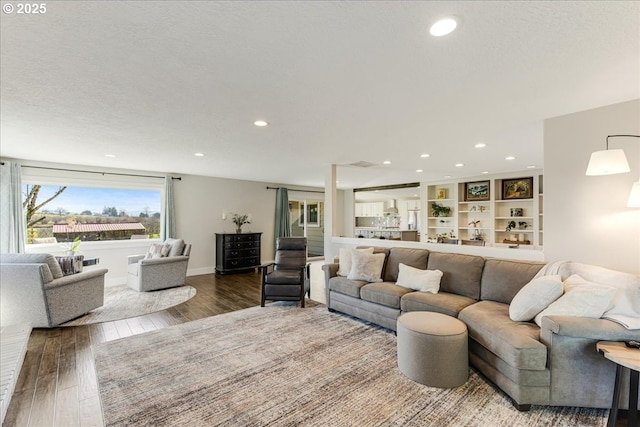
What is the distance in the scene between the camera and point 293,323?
3.68 metres

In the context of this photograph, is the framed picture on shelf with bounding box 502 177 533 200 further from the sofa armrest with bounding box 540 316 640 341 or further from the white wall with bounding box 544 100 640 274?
the sofa armrest with bounding box 540 316 640 341

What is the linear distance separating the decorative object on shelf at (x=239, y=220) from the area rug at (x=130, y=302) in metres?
2.16

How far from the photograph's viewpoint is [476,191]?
7.48 metres

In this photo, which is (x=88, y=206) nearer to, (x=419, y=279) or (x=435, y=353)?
(x=419, y=279)

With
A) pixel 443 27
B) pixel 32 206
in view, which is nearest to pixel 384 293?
pixel 443 27

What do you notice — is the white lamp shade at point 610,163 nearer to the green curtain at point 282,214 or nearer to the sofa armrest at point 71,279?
the sofa armrest at point 71,279

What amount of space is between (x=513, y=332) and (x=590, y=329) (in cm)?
45

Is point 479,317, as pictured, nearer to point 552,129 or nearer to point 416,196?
point 552,129

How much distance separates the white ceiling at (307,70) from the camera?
1.43 metres

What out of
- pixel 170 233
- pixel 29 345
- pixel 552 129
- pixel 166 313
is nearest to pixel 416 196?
pixel 552 129

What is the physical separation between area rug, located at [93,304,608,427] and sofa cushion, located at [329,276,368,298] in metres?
0.53

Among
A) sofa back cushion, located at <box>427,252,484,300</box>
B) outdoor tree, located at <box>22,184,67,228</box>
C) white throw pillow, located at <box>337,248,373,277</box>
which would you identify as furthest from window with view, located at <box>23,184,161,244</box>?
sofa back cushion, located at <box>427,252,484,300</box>

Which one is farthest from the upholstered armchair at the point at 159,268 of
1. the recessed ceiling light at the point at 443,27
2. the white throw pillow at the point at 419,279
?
the recessed ceiling light at the point at 443,27

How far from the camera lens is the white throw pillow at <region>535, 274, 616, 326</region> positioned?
6.68 ft
